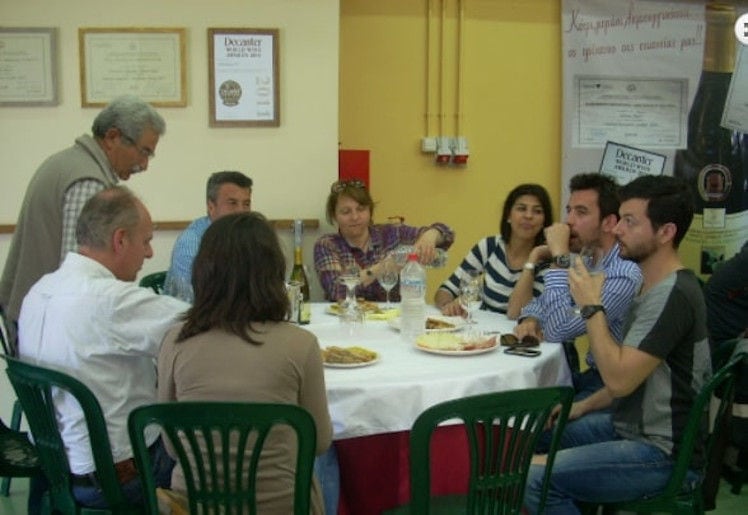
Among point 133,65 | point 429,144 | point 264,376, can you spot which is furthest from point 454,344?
point 133,65

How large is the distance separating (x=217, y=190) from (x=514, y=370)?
1.74 m

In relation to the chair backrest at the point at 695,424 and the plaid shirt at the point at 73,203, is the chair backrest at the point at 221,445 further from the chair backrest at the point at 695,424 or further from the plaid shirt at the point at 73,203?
the plaid shirt at the point at 73,203

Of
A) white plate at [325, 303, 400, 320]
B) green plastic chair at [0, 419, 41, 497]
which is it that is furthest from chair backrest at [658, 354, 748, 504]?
green plastic chair at [0, 419, 41, 497]

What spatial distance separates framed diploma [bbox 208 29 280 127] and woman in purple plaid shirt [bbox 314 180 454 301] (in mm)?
552

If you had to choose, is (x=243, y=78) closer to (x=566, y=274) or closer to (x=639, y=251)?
(x=566, y=274)

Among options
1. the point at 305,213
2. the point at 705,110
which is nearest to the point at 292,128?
the point at 305,213

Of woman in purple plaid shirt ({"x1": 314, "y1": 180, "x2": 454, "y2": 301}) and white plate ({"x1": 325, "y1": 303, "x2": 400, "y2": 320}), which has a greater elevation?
woman in purple plaid shirt ({"x1": 314, "y1": 180, "x2": 454, "y2": 301})

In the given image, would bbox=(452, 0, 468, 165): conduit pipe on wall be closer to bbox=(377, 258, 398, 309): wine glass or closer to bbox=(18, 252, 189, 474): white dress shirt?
bbox=(377, 258, 398, 309): wine glass

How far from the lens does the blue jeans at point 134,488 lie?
2.03 metres

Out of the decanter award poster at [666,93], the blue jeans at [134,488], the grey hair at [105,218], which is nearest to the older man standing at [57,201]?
the grey hair at [105,218]

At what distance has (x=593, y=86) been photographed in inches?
178

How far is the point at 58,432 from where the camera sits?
2014mm

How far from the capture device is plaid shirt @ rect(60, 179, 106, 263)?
2.66 meters

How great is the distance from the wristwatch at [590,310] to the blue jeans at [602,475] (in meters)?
0.35
